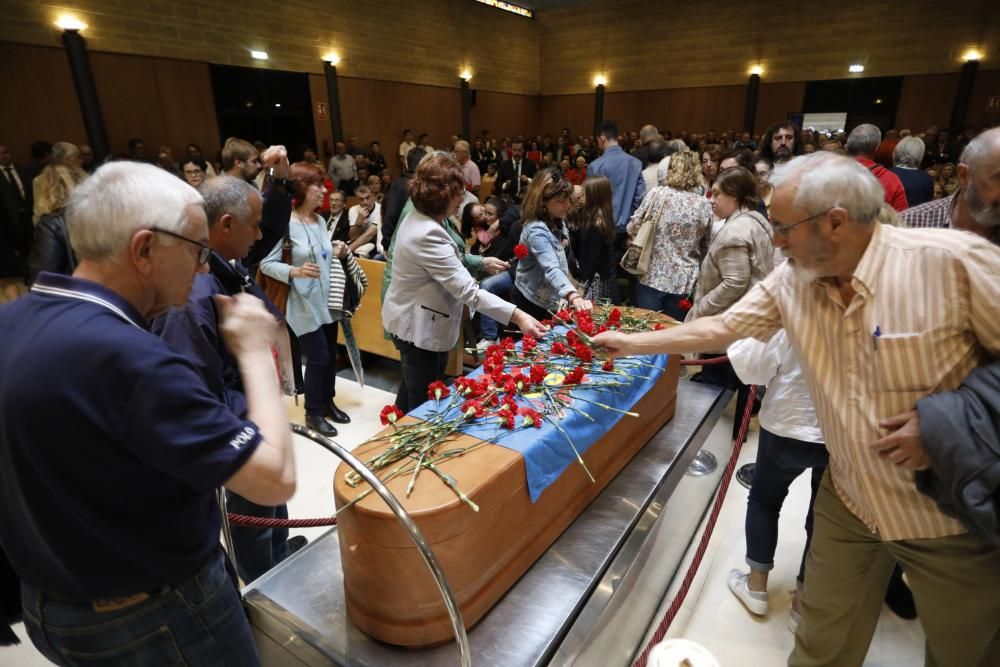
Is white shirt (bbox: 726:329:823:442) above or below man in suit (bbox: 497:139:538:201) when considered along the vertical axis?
below

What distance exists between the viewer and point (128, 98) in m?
9.73

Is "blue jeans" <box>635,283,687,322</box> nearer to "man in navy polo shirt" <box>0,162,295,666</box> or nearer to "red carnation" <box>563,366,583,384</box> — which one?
"red carnation" <box>563,366,583,384</box>

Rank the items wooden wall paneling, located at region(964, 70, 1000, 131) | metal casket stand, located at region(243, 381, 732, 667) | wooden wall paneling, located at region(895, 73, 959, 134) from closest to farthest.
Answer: metal casket stand, located at region(243, 381, 732, 667), wooden wall paneling, located at region(964, 70, 1000, 131), wooden wall paneling, located at region(895, 73, 959, 134)

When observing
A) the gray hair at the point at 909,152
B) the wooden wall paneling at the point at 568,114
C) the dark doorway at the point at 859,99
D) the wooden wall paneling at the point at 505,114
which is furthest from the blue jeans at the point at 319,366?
the wooden wall paneling at the point at 568,114

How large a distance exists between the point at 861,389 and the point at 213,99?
40.5 ft

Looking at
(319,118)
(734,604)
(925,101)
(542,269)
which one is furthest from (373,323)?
(925,101)

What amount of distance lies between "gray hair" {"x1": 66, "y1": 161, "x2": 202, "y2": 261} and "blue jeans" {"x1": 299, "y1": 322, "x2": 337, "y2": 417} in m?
2.52

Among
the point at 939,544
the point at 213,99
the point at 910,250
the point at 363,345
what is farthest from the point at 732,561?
the point at 213,99

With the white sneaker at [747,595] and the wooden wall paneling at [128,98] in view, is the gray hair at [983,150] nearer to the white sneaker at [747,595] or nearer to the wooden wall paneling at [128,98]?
the white sneaker at [747,595]

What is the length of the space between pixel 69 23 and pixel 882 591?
480 inches

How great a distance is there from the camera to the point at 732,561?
8.94 ft

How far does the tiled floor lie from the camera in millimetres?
2244

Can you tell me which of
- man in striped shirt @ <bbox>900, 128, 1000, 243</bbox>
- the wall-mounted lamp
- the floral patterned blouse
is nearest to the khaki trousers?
man in striped shirt @ <bbox>900, 128, 1000, 243</bbox>

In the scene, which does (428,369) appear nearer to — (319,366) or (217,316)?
(319,366)
